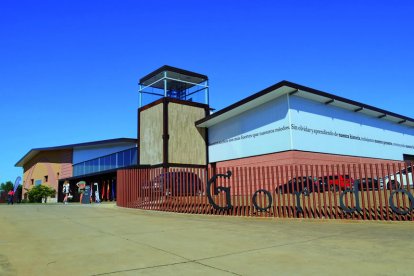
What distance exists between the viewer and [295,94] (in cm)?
2316

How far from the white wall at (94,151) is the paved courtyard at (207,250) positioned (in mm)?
34584

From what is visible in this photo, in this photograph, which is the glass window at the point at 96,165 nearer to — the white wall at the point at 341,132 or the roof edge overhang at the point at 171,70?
the roof edge overhang at the point at 171,70

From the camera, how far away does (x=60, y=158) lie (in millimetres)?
50156

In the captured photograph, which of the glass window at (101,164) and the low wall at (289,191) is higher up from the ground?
the glass window at (101,164)

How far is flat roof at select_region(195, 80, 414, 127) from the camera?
22547 mm

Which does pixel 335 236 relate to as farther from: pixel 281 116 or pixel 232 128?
pixel 232 128

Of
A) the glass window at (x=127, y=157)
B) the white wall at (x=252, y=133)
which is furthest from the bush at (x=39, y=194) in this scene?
the white wall at (x=252, y=133)

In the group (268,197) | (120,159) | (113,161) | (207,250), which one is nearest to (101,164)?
(113,161)

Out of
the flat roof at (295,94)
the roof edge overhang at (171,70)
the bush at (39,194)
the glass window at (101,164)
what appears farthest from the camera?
the bush at (39,194)

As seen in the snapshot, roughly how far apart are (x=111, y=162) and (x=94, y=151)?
32.3 ft

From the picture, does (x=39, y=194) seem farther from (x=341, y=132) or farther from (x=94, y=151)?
(x=341, y=132)

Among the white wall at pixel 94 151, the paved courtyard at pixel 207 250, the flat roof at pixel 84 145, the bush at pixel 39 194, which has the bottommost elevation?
the paved courtyard at pixel 207 250

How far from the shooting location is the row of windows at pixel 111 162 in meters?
36.2

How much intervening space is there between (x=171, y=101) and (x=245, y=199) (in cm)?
1527
